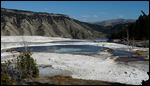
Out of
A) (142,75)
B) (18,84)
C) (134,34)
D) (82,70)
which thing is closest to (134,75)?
(142,75)

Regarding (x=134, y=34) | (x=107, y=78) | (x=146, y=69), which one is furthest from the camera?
(x=134, y=34)

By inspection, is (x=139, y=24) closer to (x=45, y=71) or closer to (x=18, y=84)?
(x=45, y=71)

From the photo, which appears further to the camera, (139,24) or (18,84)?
(139,24)

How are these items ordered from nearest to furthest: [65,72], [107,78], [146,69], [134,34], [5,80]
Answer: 1. [5,80]
2. [107,78]
3. [65,72]
4. [146,69]
5. [134,34]

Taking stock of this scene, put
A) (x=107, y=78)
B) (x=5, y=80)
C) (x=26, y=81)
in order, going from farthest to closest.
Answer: (x=107, y=78)
(x=26, y=81)
(x=5, y=80)

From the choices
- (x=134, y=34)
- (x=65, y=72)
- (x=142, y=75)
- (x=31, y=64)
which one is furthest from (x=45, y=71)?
(x=134, y=34)

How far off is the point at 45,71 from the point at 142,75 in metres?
10.8

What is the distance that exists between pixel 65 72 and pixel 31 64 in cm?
796

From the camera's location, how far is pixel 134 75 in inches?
1374

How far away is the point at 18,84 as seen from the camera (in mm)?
23234

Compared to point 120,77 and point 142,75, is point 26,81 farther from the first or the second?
point 142,75

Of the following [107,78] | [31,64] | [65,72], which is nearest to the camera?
[31,64]

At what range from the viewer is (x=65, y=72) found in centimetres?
3725

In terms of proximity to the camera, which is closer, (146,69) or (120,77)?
(120,77)
